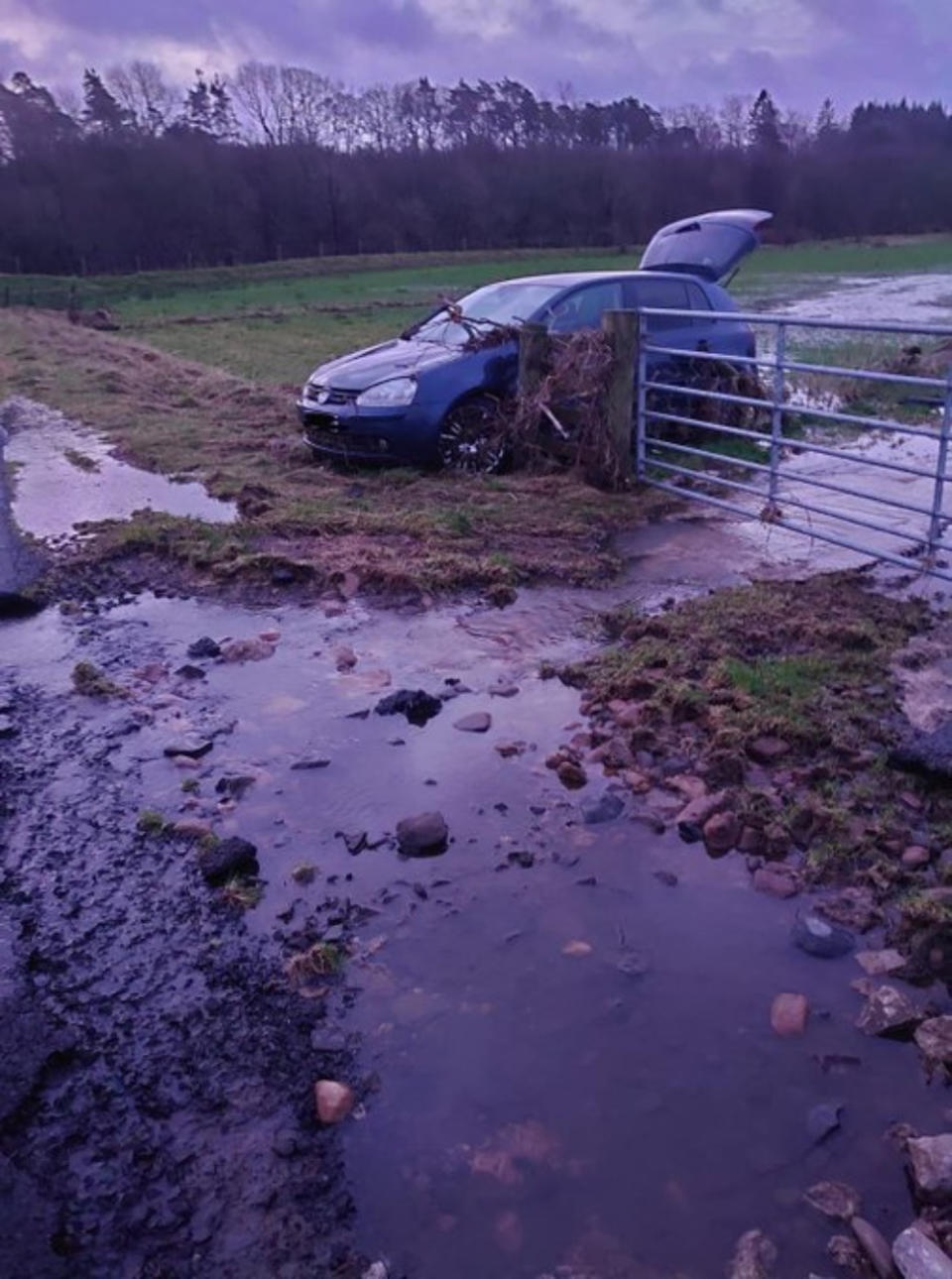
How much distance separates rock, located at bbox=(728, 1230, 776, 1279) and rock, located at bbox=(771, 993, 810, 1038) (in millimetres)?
703

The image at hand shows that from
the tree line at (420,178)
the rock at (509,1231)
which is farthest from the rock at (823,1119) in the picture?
the tree line at (420,178)

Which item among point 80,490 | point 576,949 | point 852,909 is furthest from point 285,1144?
point 80,490

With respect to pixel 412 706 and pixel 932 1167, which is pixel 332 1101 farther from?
pixel 412 706

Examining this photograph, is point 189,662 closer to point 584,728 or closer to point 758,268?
point 584,728

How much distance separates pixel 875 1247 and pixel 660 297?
366 inches

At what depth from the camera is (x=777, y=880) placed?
147 inches

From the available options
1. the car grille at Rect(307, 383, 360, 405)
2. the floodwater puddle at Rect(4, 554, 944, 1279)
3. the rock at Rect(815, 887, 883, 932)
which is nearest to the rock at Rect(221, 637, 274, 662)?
the floodwater puddle at Rect(4, 554, 944, 1279)

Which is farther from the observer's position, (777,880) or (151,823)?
(151,823)

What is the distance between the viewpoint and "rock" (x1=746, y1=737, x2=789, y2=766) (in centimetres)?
450

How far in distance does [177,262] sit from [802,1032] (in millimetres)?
71674

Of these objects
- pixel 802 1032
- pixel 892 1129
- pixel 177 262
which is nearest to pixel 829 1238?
pixel 892 1129

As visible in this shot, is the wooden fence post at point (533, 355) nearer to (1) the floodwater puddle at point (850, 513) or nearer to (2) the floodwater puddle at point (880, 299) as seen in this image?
(1) the floodwater puddle at point (850, 513)

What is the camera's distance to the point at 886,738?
15.0 ft

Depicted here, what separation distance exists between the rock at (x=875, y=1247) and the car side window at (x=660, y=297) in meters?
8.72
